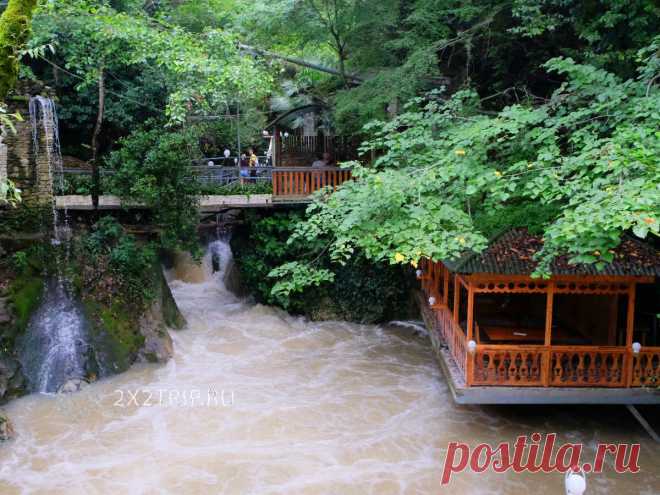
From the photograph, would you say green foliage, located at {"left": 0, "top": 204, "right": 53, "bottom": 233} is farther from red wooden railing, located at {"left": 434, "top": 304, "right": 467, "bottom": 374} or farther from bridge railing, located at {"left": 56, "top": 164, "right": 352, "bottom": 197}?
red wooden railing, located at {"left": 434, "top": 304, "right": 467, "bottom": 374}

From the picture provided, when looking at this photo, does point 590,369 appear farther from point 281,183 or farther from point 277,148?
point 277,148

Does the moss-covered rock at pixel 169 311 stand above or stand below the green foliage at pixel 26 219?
below

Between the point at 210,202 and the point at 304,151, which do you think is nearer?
the point at 210,202

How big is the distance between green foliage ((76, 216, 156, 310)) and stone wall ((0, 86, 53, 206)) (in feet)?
4.52

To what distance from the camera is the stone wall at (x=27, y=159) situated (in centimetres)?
1299

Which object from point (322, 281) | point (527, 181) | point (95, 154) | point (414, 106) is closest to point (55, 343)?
point (95, 154)

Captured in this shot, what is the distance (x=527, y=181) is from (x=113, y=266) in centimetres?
944

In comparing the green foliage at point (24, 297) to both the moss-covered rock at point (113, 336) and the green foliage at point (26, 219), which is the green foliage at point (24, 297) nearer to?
the moss-covered rock at point (113, 336)

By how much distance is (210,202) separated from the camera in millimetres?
15977

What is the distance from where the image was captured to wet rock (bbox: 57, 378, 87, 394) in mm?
11906

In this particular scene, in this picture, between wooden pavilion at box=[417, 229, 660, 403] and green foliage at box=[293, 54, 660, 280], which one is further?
wooden pavilion at box=[417, 229, 660, 403]

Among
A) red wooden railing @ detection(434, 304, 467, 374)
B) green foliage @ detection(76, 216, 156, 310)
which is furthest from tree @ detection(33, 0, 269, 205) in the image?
red wooden railing @ detection(434, 304, 467, 374)

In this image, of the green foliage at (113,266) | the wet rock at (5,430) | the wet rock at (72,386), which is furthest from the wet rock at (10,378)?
the green foliage at (113,266)

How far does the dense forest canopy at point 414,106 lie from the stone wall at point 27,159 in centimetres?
98
